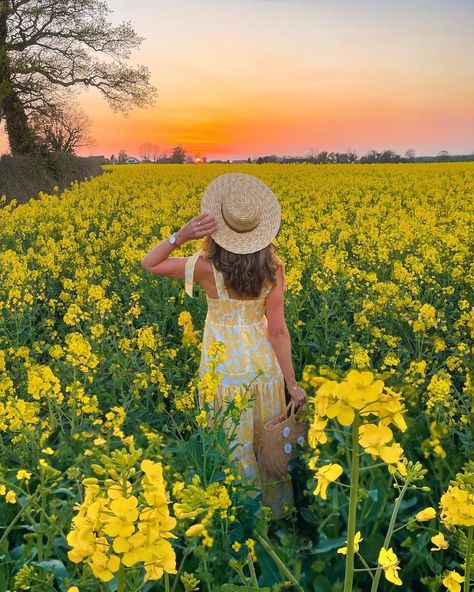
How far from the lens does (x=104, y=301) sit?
4559 millimetres

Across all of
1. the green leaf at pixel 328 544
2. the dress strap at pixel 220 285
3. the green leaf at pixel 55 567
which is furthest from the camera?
the dress strap at pixel 220 285

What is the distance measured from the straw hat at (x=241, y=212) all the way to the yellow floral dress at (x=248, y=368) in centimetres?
20

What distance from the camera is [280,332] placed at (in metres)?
3.13

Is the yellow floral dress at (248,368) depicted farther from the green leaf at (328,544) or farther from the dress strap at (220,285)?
the green leaf at (328,544)

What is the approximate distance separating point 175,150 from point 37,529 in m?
40.4

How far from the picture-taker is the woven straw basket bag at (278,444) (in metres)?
2.89

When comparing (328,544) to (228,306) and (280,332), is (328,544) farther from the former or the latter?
(228,306)

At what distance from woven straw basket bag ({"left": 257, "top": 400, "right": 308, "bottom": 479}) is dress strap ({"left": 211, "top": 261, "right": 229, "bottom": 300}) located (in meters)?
0.63

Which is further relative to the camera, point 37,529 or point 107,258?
point 107,258

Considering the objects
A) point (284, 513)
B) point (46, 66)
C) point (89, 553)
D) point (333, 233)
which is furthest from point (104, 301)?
point (46, 66)

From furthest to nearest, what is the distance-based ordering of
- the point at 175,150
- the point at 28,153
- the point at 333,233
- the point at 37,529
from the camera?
the point at 175,150 → the point at 28,153 → the point at 333,233 → the point at 37,529

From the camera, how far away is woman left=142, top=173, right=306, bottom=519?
9.75 feet

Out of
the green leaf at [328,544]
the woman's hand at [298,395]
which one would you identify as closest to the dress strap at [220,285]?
the woman's hand at [298,395]

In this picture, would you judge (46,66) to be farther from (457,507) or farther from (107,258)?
(457,507)
